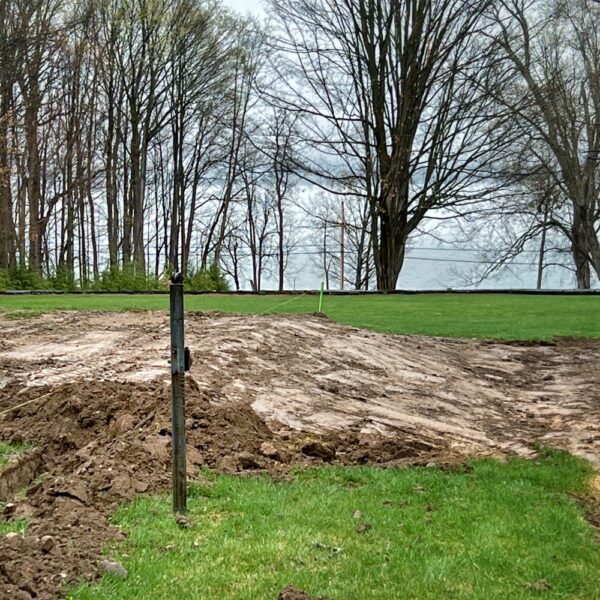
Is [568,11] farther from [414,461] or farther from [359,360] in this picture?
[414,461]

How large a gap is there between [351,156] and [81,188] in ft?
40.0

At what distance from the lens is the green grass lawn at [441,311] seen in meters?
11.0

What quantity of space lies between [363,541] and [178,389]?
1.12 m

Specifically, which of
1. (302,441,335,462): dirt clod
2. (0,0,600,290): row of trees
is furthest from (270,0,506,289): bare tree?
(302,441,335,462): dirt clod

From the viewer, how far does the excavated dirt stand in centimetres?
341

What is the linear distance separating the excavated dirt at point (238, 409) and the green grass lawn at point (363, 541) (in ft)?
0.83

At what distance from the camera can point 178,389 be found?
3.38 meters

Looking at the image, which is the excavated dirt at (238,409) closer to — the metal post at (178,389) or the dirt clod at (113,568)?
the dirt clod at (113,568)

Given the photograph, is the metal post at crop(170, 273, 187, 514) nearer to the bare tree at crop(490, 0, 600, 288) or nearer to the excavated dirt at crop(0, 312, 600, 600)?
the excavated dirt at crop(0, 312, 600, 600)

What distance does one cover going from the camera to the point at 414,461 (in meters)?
4.70

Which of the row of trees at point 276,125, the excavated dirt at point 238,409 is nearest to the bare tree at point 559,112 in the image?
the row of trees at point 276,125

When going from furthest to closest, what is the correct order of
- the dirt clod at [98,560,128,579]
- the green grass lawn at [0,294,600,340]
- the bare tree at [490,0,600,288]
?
the bare tree at [490,0,600,288]
the green grass lawn at [0,294,600,340]
the dirt clod at [98,560,128,579]

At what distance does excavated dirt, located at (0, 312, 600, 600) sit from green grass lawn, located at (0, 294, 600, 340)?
5.38 feet

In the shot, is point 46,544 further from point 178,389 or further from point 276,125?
point 276,125
